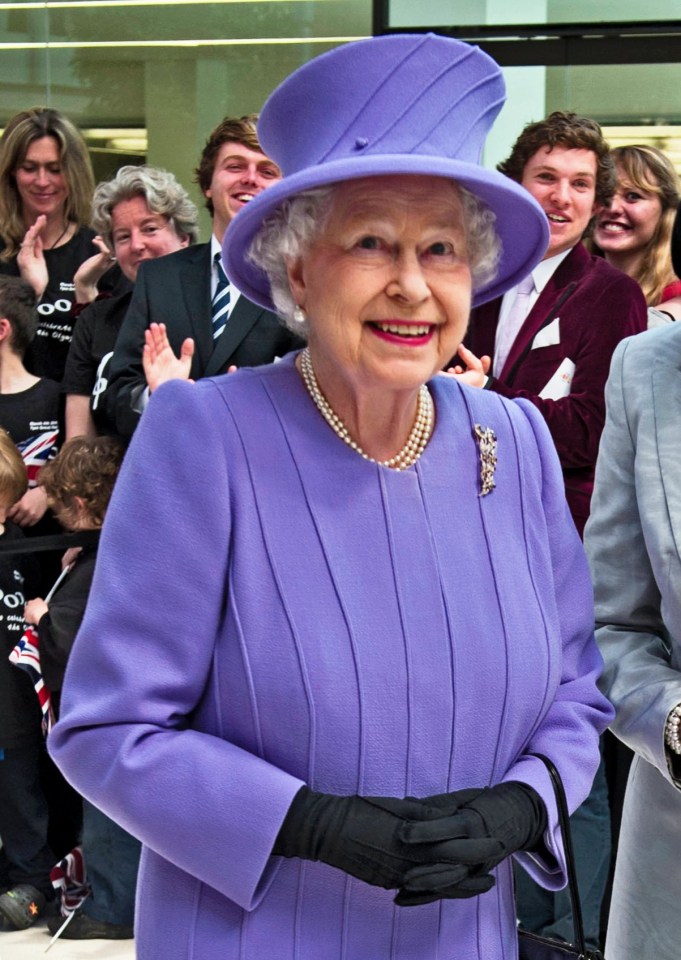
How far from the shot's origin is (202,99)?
612cm

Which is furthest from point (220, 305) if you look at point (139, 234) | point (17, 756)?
point (17, 756)

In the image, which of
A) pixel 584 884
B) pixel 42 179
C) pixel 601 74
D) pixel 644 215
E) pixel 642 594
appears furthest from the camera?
pixel 601 74

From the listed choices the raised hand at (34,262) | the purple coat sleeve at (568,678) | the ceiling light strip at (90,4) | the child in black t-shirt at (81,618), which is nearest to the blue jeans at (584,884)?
the child in black t-shirt at (81,618)

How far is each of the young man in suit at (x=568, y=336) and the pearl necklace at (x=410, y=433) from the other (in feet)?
4.87

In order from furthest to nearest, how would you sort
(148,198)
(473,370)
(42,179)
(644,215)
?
1. (42,179)
2. (148,198)
3. (644,215)
4. (473,370)

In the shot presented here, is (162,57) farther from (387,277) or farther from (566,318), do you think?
(387,277)

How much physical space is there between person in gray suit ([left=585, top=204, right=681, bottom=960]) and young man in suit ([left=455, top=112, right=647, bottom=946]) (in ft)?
4.19

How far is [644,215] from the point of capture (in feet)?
13.7

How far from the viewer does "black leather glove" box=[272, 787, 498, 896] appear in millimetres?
1517

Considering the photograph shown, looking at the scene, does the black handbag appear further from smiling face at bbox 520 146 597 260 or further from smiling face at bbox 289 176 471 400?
smiling face at bbox 520 146 597 260

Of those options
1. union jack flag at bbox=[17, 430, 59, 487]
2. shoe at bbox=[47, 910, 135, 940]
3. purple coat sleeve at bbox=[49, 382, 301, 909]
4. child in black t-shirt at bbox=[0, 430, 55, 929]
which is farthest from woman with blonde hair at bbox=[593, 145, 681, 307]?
purple coat sleeve at bbox=[49, 382, 301, 909]

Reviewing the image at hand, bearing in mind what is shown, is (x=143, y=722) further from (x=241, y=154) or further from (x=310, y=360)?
(x=241, y=154)

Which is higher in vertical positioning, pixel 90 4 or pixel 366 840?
pixel 90 4

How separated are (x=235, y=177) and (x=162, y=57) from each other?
7.95 ft
